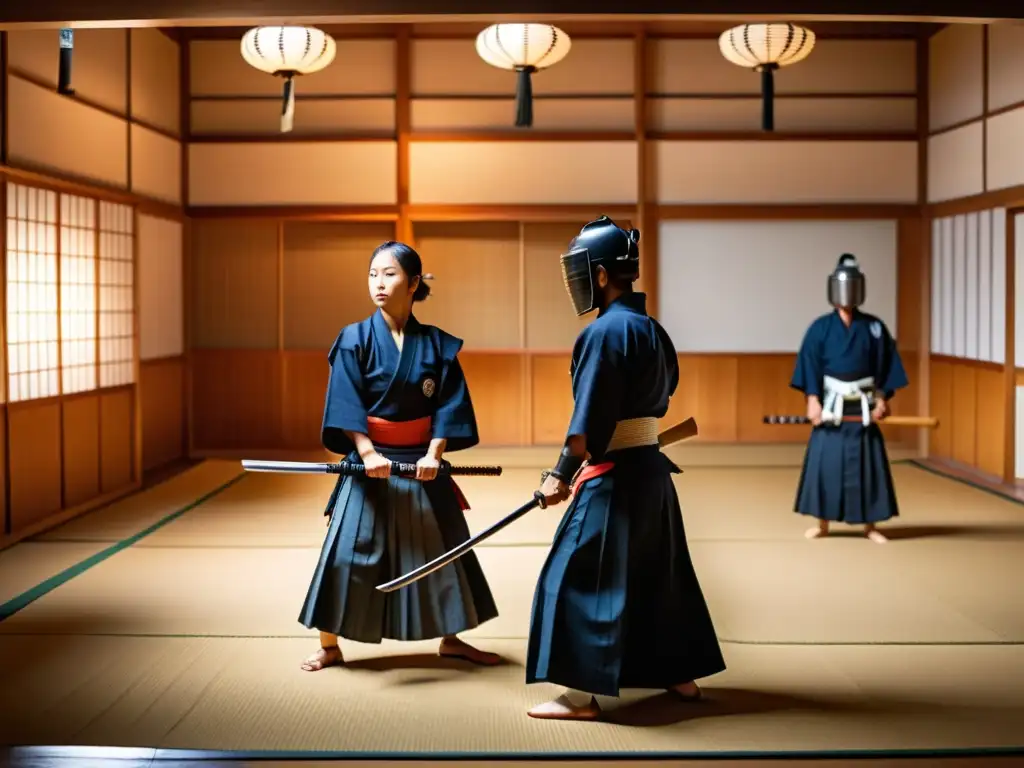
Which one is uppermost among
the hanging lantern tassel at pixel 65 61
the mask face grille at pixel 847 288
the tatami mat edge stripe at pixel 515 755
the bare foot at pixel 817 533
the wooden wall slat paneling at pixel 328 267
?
the hanging lantern tassel at pixel 65 61

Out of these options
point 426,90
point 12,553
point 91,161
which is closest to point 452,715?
point 12,553

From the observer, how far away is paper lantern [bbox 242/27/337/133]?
698 centimetres

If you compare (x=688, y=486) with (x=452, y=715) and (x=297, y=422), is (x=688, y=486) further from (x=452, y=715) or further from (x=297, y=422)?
(x=452, y=715)

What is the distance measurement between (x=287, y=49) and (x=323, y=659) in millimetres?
4609

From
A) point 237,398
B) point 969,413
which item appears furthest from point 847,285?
point 237,398

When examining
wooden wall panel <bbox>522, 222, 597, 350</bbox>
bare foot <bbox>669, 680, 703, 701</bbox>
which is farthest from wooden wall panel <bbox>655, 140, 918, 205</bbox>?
bare foot <bbox>669, 680, 703, 701</bbox>

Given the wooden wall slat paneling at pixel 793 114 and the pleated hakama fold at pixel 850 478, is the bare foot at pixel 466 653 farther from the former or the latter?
the wooden wall slat paneling at pixel 793 114

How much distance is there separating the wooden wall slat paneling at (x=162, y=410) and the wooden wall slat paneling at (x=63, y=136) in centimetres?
136

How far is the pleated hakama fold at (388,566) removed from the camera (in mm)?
3436

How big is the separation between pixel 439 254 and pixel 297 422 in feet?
5.49

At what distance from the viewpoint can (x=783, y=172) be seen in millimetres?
8648

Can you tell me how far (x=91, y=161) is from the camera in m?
6.57

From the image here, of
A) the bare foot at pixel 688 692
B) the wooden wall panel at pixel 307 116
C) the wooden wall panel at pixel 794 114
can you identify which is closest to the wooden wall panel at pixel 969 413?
the wooden wall panel at pixel 794 114

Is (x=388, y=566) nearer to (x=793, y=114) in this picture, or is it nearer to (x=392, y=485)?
(x=392, y=485)
